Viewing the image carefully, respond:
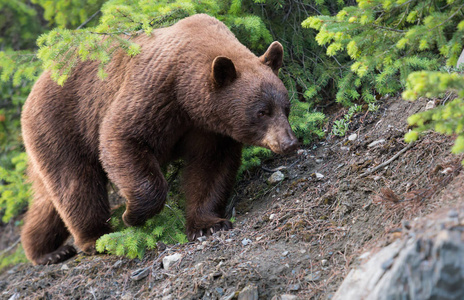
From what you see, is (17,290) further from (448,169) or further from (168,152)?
(448,169)

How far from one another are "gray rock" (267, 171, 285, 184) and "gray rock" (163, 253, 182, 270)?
1560 millimetres

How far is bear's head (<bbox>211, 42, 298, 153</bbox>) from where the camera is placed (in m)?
4.99

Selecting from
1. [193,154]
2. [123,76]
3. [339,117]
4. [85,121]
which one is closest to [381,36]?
[339,117]

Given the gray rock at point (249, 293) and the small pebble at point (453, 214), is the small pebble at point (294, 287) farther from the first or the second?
the small pebble at point (453, 214)

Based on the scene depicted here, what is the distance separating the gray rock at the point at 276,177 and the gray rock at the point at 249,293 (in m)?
2.08

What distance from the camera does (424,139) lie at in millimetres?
4586

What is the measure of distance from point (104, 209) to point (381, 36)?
3.94 m

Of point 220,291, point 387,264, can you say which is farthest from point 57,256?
point 387,264

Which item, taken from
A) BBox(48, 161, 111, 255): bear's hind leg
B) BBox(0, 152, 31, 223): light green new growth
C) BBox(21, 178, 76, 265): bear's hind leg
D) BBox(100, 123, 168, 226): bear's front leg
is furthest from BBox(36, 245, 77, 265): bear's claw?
BBox(100, 123, 168, 226): bear's front leg

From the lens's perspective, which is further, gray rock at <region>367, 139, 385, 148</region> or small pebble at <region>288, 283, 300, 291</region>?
gray rock at <region>367, 139, 385, 148</region>

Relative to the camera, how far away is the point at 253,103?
16.6 feet

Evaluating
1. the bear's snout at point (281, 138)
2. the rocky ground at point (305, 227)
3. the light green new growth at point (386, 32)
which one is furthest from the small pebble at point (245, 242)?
the light green new growth at point (386, 32)

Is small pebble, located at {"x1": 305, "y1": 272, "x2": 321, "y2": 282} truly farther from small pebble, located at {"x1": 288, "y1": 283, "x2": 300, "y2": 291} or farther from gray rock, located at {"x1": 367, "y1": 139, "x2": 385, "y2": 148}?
gray rock, located at {"x1": 367, "y1": 139, "x2": 385, "y2": 148}

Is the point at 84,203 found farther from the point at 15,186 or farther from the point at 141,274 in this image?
the point at 15,186
